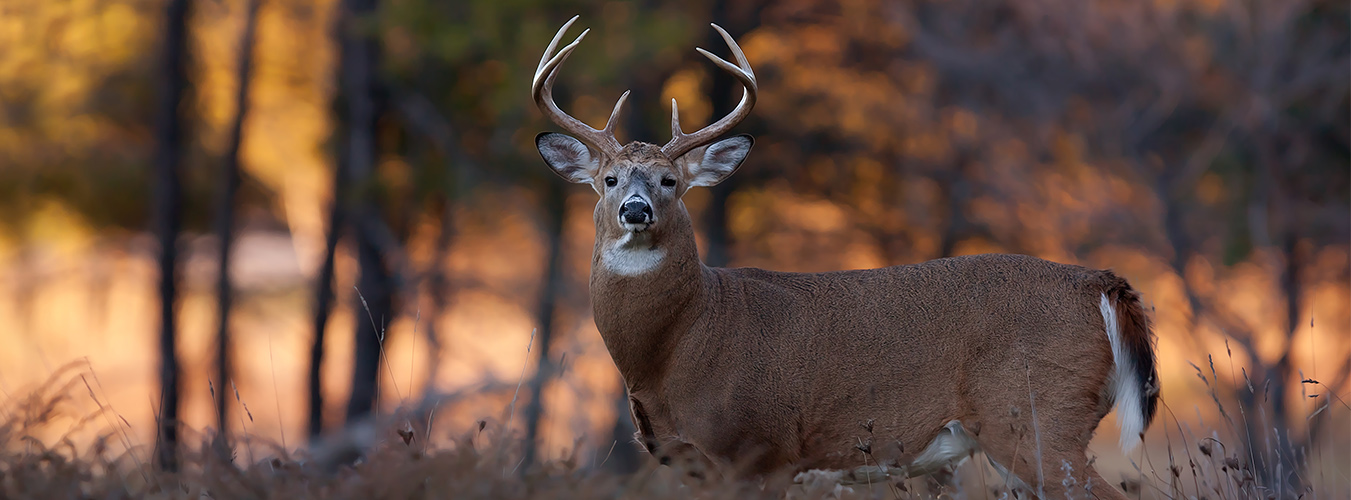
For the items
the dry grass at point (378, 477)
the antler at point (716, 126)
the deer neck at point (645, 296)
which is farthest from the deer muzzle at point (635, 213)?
the dry grass at point (378, 477)

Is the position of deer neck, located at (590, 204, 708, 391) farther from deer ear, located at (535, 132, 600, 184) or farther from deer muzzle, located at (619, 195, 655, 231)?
deer ear, located at (535, 132, 600, 184)

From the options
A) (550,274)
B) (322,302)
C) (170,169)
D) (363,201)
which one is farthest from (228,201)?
(550,274)

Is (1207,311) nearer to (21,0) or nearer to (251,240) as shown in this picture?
(21,0)

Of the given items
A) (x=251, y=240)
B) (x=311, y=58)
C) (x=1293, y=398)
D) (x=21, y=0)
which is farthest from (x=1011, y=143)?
(x=251, y=240)

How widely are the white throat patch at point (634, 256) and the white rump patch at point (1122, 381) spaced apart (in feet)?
6.04

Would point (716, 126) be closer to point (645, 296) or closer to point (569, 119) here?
point (569, 119)

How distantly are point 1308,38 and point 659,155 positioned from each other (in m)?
7.08

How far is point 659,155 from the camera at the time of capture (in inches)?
229

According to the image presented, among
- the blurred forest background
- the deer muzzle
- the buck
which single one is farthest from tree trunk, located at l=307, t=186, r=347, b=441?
the deer muzzle

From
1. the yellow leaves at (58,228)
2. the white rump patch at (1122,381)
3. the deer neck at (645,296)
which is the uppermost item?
the yellow leaves at (58,228)

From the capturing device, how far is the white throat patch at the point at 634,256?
5465 millimetres

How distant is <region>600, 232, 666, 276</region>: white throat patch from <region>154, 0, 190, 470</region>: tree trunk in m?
11.5

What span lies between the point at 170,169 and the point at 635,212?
1208 centimetres

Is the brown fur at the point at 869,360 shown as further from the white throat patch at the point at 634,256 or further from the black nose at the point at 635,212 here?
the black nose at the point at 635,212
